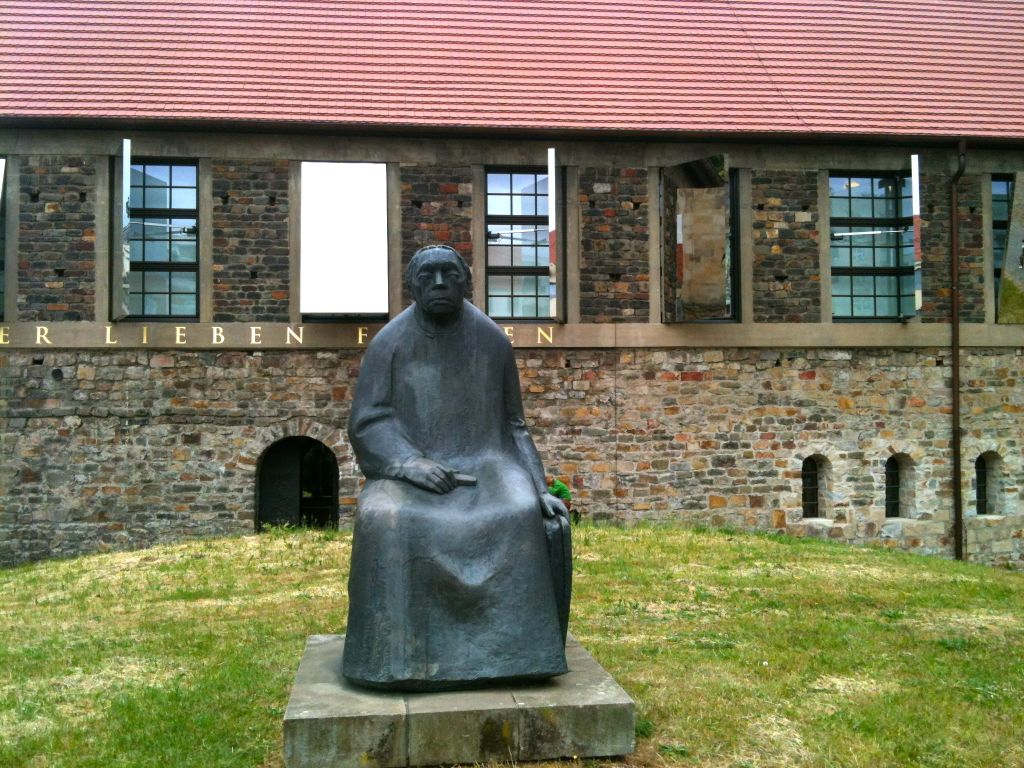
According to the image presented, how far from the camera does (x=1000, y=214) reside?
59.4 feet

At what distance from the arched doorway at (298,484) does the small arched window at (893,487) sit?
848 centimetres

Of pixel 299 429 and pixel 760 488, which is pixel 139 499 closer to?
pixel 299 429

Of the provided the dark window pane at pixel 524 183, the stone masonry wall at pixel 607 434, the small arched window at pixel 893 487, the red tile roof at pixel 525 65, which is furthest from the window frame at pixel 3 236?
the small arched window at pixel 893 487

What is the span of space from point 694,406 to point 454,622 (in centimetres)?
1172

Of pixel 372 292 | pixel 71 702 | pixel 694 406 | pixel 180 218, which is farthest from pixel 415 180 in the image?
pixel 71 702

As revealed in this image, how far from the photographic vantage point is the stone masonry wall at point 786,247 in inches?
672

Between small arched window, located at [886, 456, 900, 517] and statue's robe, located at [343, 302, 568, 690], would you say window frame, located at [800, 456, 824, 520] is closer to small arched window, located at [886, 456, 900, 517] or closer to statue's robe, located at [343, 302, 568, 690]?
small arched window, located at [886, 456, 900, 517]

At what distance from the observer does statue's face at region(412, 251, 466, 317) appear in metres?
5.94

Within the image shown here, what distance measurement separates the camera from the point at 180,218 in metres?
16.2

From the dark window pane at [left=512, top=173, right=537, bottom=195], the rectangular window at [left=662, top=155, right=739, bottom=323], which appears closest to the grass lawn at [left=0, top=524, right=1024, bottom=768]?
the rectangular window at [left=662, top=155, right=739, bottom=323]

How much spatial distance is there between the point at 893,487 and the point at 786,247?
4.11m

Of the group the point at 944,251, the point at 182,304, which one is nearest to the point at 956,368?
the point at 944,251

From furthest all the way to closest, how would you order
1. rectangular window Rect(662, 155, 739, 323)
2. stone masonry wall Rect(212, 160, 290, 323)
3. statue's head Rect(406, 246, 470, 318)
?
1. rectangular window Rect(662, 155, 739, 323)
2. stone masonry wall Rect(212, 160, 290, 323)
3. statue's head Rect(406, 246, 470, 318)

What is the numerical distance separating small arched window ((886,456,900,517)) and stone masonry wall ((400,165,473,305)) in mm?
7249
